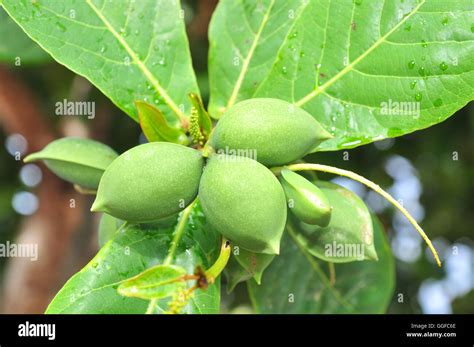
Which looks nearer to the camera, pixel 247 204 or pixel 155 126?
pixel 247 204

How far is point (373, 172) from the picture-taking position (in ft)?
12.8

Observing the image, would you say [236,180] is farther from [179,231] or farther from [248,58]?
[248,58]

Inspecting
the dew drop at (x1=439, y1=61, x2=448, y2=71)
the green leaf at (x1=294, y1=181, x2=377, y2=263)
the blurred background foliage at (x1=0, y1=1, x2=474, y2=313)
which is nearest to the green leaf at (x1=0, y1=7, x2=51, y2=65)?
the blurred background foliage at (x1=0, y1=1, x2=474, y2=313)

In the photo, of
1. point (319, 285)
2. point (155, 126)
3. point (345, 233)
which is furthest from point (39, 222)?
point (345, 233)

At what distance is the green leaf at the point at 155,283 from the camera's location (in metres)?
1.36

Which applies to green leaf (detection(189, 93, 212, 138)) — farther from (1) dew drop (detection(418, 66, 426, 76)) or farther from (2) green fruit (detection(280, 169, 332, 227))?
(1) dew drop (detection(418, 66, 426, 76))

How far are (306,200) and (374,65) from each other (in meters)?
0.53

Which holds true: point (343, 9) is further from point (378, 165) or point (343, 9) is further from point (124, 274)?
point (378, 165)

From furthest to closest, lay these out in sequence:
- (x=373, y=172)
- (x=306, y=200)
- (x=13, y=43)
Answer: (x=373, y=172)
(x=13, y=43)
(x=306, y=200)

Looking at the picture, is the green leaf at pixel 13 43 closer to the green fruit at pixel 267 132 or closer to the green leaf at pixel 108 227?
the green leaf at pixel 108 227

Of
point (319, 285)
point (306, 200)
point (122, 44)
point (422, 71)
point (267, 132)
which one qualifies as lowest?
point (319, 285)

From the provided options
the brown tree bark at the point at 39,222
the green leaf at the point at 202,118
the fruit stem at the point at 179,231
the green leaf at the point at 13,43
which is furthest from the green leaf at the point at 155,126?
the brown tree bark at the point at 39,222

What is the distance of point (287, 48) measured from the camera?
1.86 m

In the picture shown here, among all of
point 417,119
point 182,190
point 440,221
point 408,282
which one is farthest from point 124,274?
point 408,282
